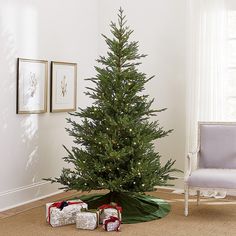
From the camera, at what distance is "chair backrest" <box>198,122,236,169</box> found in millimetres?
5145

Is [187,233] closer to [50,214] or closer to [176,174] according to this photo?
[50,214]

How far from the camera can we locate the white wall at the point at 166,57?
19.9 ft

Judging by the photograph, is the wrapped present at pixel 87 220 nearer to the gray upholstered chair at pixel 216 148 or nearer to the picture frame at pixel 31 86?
the gray upholstered chair at pixel 216 148

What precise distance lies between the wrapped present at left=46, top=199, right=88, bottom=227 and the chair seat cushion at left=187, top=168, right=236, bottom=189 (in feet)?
3.73

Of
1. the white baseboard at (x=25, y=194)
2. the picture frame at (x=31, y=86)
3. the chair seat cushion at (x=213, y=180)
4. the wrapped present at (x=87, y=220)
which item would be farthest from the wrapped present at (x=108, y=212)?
the picture frame at (x=31, y=86)

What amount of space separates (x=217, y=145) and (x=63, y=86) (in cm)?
205

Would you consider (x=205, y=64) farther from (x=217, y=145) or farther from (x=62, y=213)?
(x=62, y=213)

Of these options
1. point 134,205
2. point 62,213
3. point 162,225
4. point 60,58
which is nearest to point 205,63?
point 60,58

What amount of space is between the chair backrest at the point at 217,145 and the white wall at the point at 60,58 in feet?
2.79

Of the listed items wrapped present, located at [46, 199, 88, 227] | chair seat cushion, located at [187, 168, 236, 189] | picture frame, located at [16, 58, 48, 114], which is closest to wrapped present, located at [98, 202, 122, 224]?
wrapped present, located at [46, 199, 88, 227]

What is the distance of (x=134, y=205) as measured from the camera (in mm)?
4805

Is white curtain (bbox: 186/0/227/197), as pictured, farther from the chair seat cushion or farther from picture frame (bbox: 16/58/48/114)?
picture frame (bbox: 16/58/48/114)

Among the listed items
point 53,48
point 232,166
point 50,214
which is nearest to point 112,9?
point 53,48

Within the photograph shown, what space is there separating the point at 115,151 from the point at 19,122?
128cm
